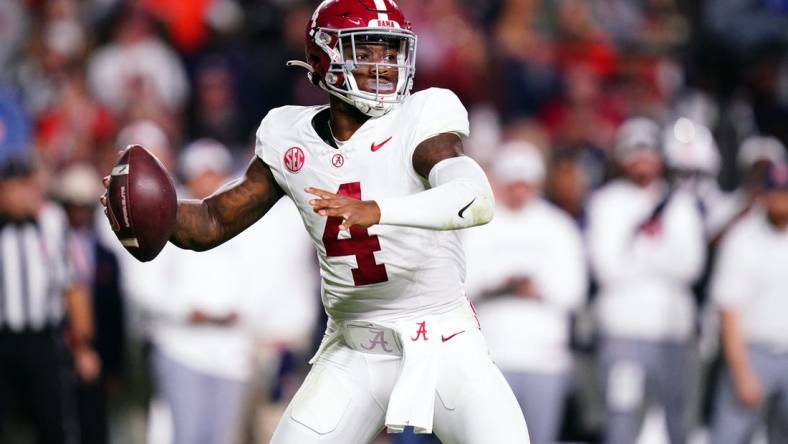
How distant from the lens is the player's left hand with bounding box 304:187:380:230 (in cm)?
331

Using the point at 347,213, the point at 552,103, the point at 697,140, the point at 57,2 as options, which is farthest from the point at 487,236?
the point at 57,2

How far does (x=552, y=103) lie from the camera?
30.1 feet

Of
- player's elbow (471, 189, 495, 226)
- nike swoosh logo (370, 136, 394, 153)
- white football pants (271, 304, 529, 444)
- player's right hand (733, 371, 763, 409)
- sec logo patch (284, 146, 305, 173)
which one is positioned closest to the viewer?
player's elbow (471, 189, 495, 226)

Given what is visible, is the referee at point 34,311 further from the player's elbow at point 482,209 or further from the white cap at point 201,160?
the player's elbow at point 482,209

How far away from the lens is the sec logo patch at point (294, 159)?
3.95m

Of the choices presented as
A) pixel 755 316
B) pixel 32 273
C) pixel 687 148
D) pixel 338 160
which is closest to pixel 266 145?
pixel 338 160

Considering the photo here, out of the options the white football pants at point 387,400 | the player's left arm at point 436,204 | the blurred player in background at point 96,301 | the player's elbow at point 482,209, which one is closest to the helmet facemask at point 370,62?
the player's left arm at point 436,204

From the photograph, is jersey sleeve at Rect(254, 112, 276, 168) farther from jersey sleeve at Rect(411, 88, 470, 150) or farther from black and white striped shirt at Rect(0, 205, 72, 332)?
black and white striped shirt at Rect(0, 205, 72, 332)

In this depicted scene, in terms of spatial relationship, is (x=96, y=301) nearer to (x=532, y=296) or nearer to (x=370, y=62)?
(x=532, y=296)

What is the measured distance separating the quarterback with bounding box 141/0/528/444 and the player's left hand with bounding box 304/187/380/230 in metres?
0.34

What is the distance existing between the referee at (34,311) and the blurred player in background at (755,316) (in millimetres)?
2916

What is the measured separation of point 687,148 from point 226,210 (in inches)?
147

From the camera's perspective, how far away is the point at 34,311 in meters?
6.60

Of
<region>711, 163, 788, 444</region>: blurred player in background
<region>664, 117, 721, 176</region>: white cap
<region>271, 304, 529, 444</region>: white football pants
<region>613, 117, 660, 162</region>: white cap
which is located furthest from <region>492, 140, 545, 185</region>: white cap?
<region>271, 304, 529, 444</region>: white football pants
